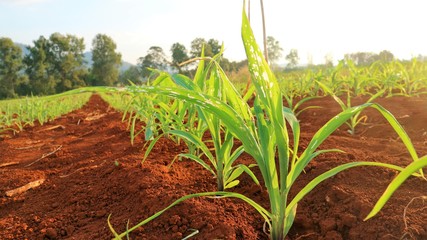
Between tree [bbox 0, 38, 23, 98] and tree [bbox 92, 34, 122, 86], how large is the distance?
33.7ft

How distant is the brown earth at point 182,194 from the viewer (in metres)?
1.12

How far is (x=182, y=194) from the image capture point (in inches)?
54.1

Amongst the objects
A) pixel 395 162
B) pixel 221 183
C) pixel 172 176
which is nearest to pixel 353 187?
pixel 395 162

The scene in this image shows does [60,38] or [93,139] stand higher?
[60,38]

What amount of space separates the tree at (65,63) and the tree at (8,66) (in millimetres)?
4407

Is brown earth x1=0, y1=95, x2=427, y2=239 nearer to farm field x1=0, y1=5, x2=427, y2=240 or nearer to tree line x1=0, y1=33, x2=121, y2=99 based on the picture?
farm field x1=0, y1=5, x2=427, y2=240

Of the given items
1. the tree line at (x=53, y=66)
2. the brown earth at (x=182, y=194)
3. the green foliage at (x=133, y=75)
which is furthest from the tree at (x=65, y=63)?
the brown earth at (x=182, y=194)

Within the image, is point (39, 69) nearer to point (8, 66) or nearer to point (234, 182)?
point (8, 66)

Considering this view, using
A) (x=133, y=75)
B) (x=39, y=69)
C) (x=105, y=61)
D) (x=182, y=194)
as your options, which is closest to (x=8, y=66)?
(x=39, y=69)

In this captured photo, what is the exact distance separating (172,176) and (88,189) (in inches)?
16.2

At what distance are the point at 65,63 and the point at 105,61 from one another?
20.5ft

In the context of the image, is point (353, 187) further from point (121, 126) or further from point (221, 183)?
point (121, 126)

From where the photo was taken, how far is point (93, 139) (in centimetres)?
314

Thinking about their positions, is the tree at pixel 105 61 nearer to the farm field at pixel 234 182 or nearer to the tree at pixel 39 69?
the tree at pixel 39 69
